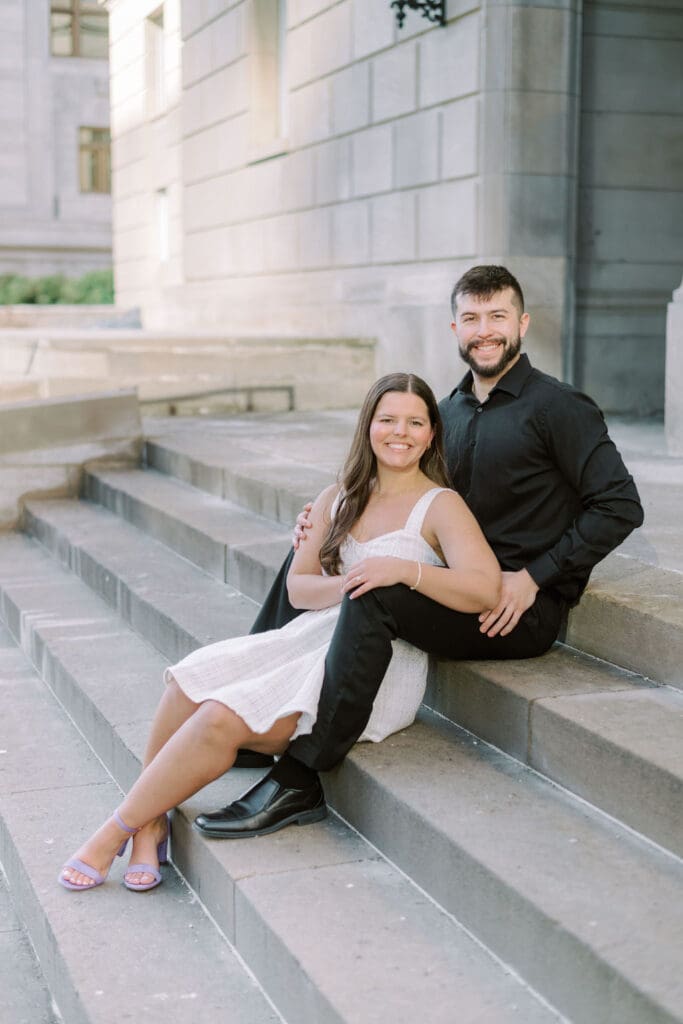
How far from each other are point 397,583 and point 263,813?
755mm

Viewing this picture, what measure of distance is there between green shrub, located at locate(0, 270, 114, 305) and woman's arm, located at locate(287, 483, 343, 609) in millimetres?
30151

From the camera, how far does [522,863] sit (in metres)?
3.05

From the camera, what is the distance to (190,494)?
803cm

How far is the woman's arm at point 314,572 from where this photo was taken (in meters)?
3.94

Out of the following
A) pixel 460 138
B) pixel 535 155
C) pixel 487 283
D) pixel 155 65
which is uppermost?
pixel 155 65

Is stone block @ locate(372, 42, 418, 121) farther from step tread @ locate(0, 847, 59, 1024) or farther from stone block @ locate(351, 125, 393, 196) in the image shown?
step tread @ locate(0, 847, 59, 1024)

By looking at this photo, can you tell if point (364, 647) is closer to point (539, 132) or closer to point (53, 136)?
point (539, 132)

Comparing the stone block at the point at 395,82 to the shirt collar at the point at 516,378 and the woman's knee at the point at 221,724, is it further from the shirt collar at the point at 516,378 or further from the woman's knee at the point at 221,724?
the woman's knee at the point at 221,724

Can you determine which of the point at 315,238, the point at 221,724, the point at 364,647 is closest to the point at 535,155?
the point at 315,238

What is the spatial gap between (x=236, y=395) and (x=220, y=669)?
25.7 feet

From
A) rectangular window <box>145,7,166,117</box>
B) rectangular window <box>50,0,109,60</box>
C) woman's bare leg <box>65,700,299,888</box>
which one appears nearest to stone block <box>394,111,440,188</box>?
woman's bare leg <box>65,700,299,888</box>

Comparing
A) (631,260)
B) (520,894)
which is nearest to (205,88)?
(631,260)

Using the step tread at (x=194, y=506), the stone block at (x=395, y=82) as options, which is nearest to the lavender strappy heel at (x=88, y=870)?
the step tread at (x=194, y=506)

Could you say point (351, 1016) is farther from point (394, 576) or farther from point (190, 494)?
point (190, 494)
